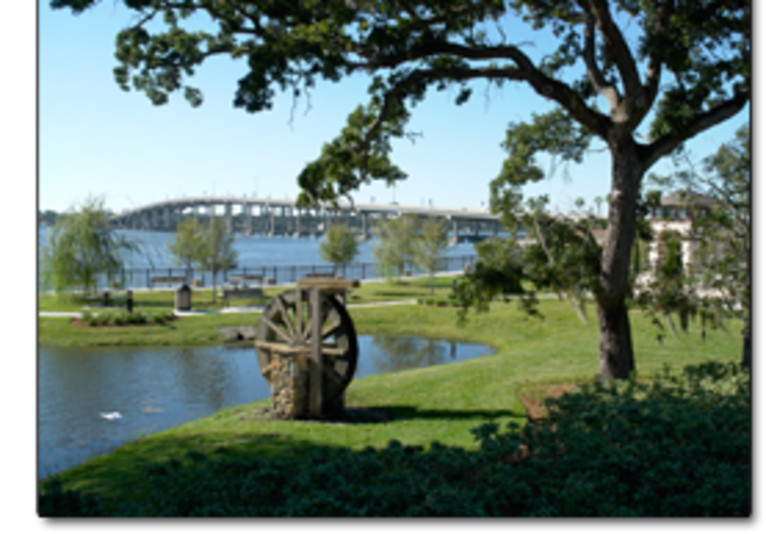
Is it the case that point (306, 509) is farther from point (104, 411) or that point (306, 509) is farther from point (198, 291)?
Answer: point (198, 291)

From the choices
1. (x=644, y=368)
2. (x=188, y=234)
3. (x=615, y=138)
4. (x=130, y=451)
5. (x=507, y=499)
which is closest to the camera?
(x=507, y=499)

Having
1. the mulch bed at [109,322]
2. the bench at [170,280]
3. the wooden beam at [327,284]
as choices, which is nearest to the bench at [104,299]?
the mulch bed at [109,322]

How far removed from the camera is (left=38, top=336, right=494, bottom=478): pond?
10805 millimetres

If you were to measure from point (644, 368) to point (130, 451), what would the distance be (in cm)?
1038

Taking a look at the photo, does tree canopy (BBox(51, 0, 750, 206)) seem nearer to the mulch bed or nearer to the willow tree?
the willow tree

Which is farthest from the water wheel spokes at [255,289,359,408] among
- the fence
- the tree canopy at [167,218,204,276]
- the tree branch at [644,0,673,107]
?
the tree canopy at [167,218,204,276]

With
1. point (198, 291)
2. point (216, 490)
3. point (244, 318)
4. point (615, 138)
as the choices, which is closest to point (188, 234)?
point (198, 291)

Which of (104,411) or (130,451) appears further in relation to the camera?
(104,411)

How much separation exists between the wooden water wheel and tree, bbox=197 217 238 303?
67.9 feet

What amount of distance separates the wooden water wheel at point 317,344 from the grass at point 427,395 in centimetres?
84

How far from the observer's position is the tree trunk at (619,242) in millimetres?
10672

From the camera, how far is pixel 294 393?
11477 mm

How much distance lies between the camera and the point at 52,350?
62.3 ft

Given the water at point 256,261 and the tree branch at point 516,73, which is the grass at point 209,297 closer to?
the water at point 256,261
